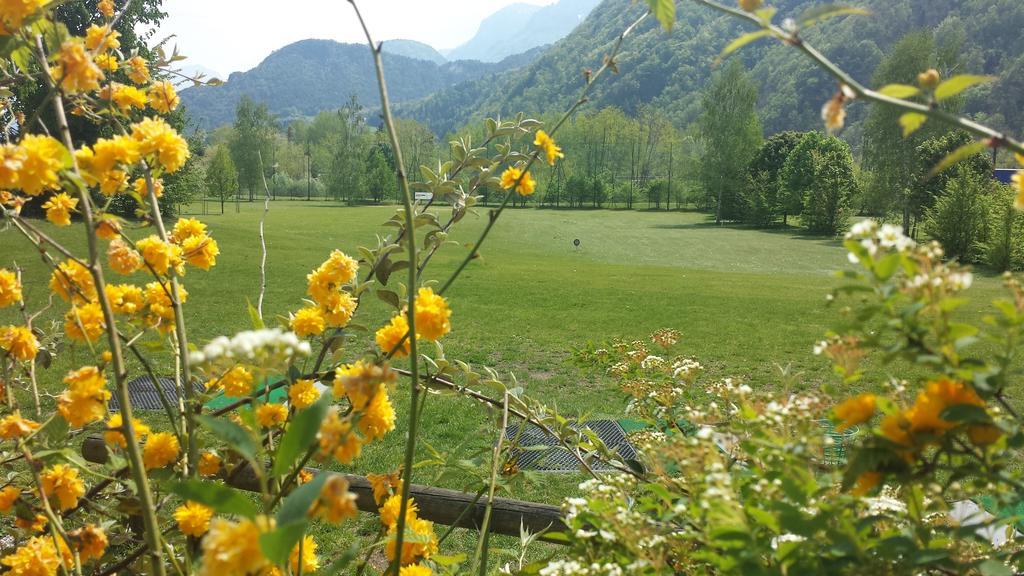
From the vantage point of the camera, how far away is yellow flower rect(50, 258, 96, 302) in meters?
0.95

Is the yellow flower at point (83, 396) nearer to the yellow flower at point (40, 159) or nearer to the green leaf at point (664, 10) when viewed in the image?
the yellow flower at point (40, 159)

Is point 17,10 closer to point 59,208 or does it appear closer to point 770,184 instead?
point 59,208

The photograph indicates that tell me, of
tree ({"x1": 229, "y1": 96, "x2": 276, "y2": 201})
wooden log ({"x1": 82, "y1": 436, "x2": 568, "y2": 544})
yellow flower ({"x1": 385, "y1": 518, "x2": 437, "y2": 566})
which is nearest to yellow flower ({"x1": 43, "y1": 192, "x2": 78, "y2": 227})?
yellow flower ({"x1": 385, "y1": 518, "x2": 437, "y2": 566})

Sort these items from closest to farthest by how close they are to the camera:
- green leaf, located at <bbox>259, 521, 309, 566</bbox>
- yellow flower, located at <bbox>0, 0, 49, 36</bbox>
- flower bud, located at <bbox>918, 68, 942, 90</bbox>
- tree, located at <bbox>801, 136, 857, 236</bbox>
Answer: green leaf, located at <bbox>259, 521, 309, 566</bbox>
flower bud, located at <bbox>918, 68, 942, 90</bbox>
yellow flower, located at <bbox>0, 0, 49, 36</bbox>
tree, located at <bbox>801, 136, 857, 236</bbox>

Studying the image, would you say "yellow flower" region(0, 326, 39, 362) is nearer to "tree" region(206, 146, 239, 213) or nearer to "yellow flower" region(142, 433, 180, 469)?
"yellow flower" region(142, 433, 180, 469)

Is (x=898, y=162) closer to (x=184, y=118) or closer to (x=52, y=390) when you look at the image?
(x=184, y=118)

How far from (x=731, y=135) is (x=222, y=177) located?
1318 inches

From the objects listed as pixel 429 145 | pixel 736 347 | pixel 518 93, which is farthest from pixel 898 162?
pixel 518 93

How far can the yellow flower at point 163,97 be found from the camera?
1.32 metres

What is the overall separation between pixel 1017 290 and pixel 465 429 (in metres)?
5.12

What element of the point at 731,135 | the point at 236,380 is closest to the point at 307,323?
the point at 236,380

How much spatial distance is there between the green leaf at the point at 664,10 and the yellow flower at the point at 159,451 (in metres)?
1.01

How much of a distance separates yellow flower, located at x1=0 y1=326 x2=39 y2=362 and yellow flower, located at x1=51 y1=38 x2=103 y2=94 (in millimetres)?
597

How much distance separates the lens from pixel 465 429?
5434 millimetres
